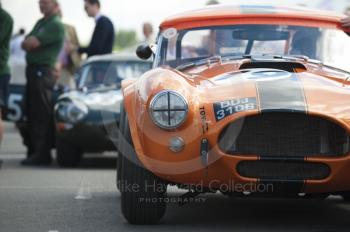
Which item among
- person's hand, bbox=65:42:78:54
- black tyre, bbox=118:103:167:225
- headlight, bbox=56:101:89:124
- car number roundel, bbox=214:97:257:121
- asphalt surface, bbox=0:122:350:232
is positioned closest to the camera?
car number roundel, bbox=214:97:257:121

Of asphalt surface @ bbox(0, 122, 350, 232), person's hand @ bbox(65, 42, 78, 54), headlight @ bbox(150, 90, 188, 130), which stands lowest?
person's hand @ bbox(65, 42, 78, 54)

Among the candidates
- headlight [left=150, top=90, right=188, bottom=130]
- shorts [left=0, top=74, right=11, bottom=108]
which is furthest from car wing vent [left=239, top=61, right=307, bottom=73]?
shorts [left=0, top=74, right=11, bottom=108]

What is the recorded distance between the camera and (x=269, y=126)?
17.8 ft

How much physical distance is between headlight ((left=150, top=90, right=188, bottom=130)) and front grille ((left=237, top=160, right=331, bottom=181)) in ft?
1.41

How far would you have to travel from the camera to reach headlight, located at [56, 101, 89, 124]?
10156 millimetres

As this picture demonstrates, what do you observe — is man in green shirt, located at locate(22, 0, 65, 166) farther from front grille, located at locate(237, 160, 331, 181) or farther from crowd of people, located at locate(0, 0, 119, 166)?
front grille, located at locate(237, 160, 331, 181)

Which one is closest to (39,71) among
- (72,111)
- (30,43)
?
(30,43)

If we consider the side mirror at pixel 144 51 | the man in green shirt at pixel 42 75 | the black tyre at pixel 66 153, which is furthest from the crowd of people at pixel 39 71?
the side mirror at pixel 144 51

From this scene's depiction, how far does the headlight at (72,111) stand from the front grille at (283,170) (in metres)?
4.90

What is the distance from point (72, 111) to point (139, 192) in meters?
4.67

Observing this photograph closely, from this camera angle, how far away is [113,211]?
6.51 metres

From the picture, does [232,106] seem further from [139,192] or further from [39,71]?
A: [39,71]

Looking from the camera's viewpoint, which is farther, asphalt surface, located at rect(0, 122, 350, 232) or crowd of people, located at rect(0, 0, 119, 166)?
crowd of people, located at rect(0, 0, 119, 166)

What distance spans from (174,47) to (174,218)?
1.59m
